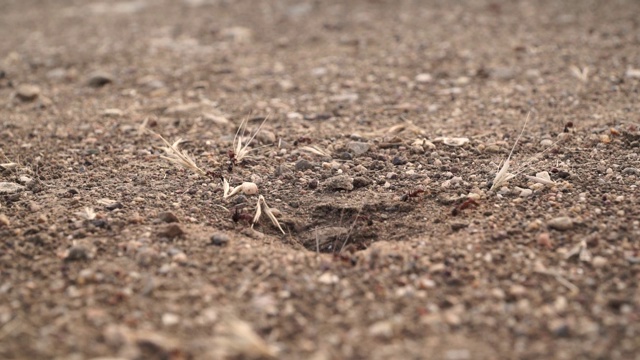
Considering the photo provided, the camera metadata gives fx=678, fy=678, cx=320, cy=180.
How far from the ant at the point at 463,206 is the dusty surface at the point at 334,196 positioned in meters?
0.01

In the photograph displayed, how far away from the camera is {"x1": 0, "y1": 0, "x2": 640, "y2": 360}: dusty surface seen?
2262 millimetres

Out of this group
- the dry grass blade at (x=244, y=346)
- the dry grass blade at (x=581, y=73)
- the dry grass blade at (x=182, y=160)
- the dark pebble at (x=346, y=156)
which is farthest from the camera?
the dry grass blade at (x=581, y=73)

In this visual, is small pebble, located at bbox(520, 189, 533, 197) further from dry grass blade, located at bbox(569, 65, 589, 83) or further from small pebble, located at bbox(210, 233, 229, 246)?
dry grass blade, located at bbox(569, 65, 589, 83)

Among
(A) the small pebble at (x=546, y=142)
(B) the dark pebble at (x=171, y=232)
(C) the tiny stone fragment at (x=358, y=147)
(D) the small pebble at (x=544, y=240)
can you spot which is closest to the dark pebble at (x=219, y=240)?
→ (B) the dark pebble at (x=171, y=232)

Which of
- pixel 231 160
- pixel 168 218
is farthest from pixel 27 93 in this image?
pixel 168 218

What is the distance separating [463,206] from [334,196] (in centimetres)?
61

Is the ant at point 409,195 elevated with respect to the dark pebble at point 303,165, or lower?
lower

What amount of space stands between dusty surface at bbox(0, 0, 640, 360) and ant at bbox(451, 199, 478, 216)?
0.04 feet

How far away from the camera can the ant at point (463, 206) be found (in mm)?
2972

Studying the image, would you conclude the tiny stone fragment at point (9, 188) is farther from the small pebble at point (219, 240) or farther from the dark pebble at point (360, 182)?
the dark pebble at point (360, 182)

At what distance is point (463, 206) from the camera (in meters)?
2.99

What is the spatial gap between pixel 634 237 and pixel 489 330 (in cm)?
85

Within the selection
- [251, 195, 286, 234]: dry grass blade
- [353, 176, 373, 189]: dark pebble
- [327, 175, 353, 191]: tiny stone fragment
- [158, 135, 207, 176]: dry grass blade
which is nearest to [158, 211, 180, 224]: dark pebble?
[251, 195, 286, 234]: dry grass blade

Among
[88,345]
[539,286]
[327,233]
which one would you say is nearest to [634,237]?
[539,286]
